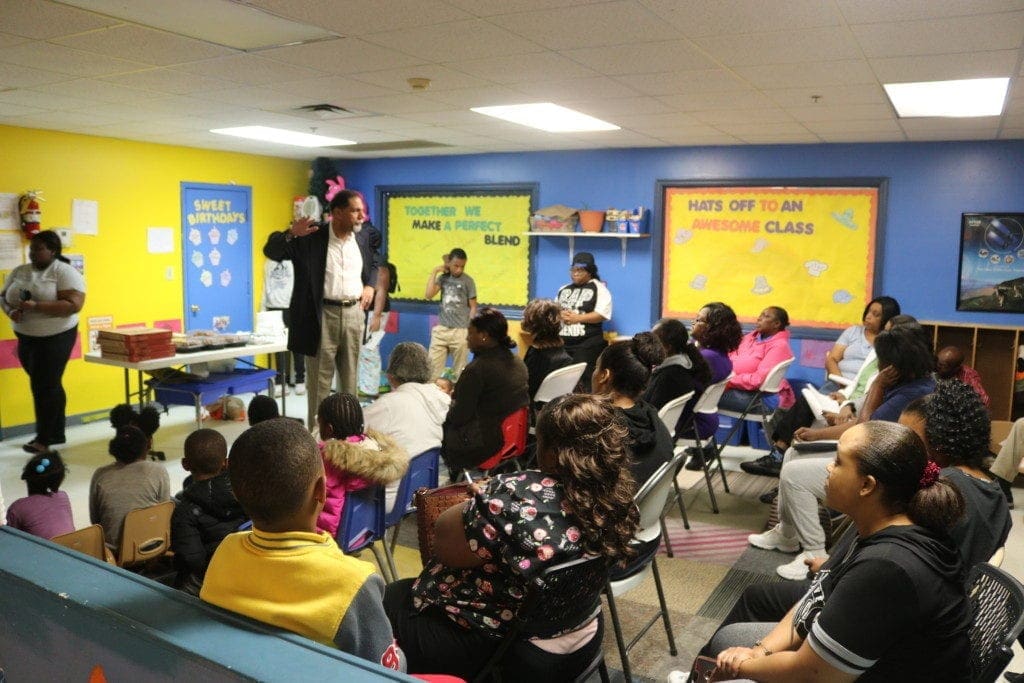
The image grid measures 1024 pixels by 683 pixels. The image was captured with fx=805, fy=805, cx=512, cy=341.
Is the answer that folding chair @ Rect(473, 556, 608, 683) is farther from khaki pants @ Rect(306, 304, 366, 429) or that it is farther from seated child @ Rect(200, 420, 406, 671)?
khaki pants @ Rect(306, 304, 366, 429)

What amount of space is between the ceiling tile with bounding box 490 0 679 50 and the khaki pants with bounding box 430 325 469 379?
469 centimetres

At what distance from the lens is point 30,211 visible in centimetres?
623

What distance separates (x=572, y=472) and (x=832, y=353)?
480 cm

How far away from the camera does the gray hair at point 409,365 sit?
12.6 ft

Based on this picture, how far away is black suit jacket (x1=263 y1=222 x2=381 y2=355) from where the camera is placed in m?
4.21

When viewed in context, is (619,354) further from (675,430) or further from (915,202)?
(915,202)

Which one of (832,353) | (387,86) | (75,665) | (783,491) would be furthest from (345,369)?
(832,353)

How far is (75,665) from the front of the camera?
4.50 feet

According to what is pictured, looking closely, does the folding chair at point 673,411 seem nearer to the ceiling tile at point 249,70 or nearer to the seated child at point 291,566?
the ceiling tile at point 249,70

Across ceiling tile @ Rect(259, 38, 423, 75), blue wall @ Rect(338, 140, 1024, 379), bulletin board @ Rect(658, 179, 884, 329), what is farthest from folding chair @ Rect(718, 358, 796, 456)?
ceiling tile @ Rect(259, 38, 423, 75)

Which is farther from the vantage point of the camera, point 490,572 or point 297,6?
point 297,6

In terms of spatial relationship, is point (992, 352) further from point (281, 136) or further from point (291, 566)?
point (291, 566)

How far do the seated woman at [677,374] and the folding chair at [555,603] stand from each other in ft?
7.68

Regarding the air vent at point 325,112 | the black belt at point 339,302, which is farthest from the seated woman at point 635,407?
the air vent at point 325,112
